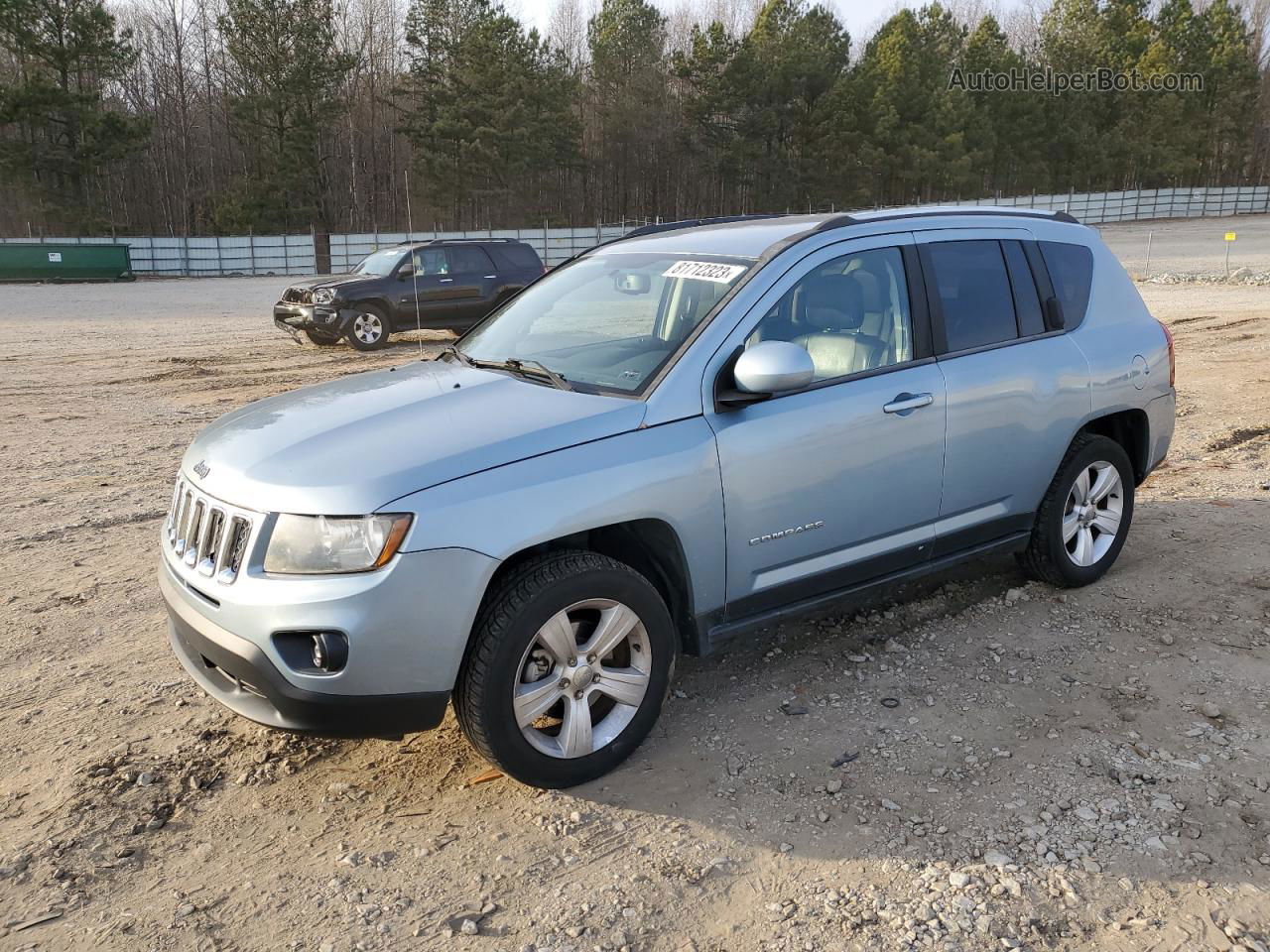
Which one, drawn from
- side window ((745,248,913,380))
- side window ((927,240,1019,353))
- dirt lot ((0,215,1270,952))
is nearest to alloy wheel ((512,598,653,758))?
dirt lot ((0,215,1270,952))

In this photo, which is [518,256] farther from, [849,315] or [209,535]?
[209,535]

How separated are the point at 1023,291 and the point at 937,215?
59cm

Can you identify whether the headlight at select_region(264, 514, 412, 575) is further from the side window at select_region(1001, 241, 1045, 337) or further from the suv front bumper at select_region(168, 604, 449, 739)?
the side window at select_region(1001, 241, 1045, 337)

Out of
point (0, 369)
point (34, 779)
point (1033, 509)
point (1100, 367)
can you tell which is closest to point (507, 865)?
point (34, 779)

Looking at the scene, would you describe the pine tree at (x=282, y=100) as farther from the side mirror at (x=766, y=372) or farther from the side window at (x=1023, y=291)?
the side mirror at (x=766, y=372)

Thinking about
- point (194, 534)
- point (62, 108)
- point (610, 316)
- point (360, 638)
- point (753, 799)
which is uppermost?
point (62, 108)

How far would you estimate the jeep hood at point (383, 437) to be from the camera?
10.1 ft

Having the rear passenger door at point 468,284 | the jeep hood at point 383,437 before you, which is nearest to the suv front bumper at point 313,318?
the rear passenger door at point 468,284

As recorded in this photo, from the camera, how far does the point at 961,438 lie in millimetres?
4316

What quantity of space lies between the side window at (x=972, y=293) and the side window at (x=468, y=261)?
12735 millimetres

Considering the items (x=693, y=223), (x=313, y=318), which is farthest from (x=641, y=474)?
(x=313, y=318)

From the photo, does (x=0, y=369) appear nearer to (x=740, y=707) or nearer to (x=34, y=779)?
(x=34, y=779)

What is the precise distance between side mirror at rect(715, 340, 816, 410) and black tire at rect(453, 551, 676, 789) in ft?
2.45

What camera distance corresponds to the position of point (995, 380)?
4445 mm
